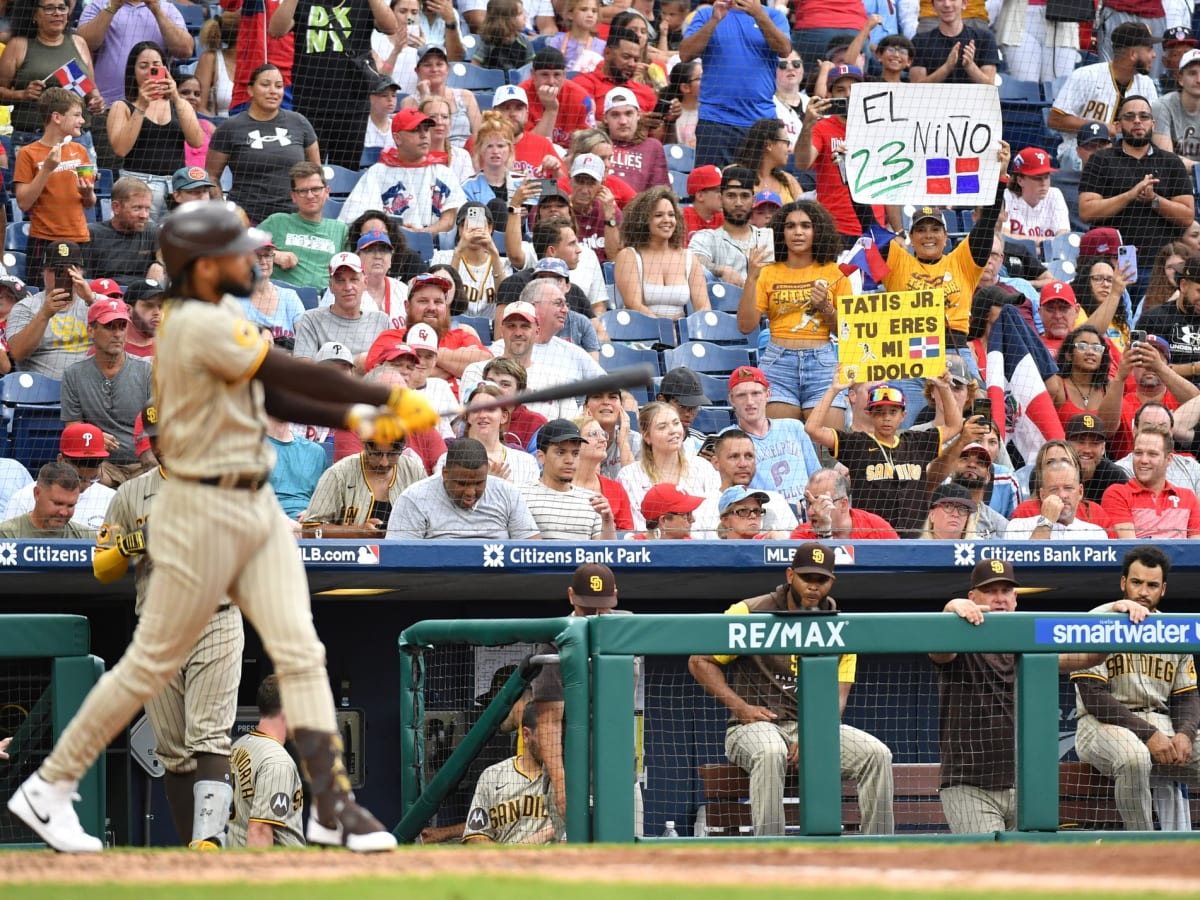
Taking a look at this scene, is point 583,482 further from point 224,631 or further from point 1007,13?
point 1007,13

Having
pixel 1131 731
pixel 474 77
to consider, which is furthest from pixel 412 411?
pixel 474 77

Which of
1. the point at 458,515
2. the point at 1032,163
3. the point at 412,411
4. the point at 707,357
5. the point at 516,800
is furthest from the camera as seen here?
the point at 1032,163

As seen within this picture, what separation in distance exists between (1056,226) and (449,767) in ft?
26.3

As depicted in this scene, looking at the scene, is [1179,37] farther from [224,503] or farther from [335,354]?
[224,503]

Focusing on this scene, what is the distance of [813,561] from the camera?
6.49 meters

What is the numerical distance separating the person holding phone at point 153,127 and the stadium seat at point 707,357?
3338 mm

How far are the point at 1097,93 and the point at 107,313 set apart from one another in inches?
331

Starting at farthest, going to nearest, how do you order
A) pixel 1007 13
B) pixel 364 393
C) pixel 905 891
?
1. pixel 1007 13
2. pixel 364 393
3. pixel 905 891

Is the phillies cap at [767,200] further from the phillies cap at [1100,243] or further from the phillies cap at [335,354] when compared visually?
the phillies cap at [335,354]

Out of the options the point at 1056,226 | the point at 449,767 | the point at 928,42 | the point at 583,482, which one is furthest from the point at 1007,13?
the point at 449,767

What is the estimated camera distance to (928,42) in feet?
43.9

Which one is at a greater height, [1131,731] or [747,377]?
[747,377]

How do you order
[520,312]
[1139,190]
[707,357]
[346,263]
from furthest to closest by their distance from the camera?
1. [1139,190]
2. [707,357]
3. [346,263]
4. [520,312]

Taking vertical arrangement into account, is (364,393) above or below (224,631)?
above
